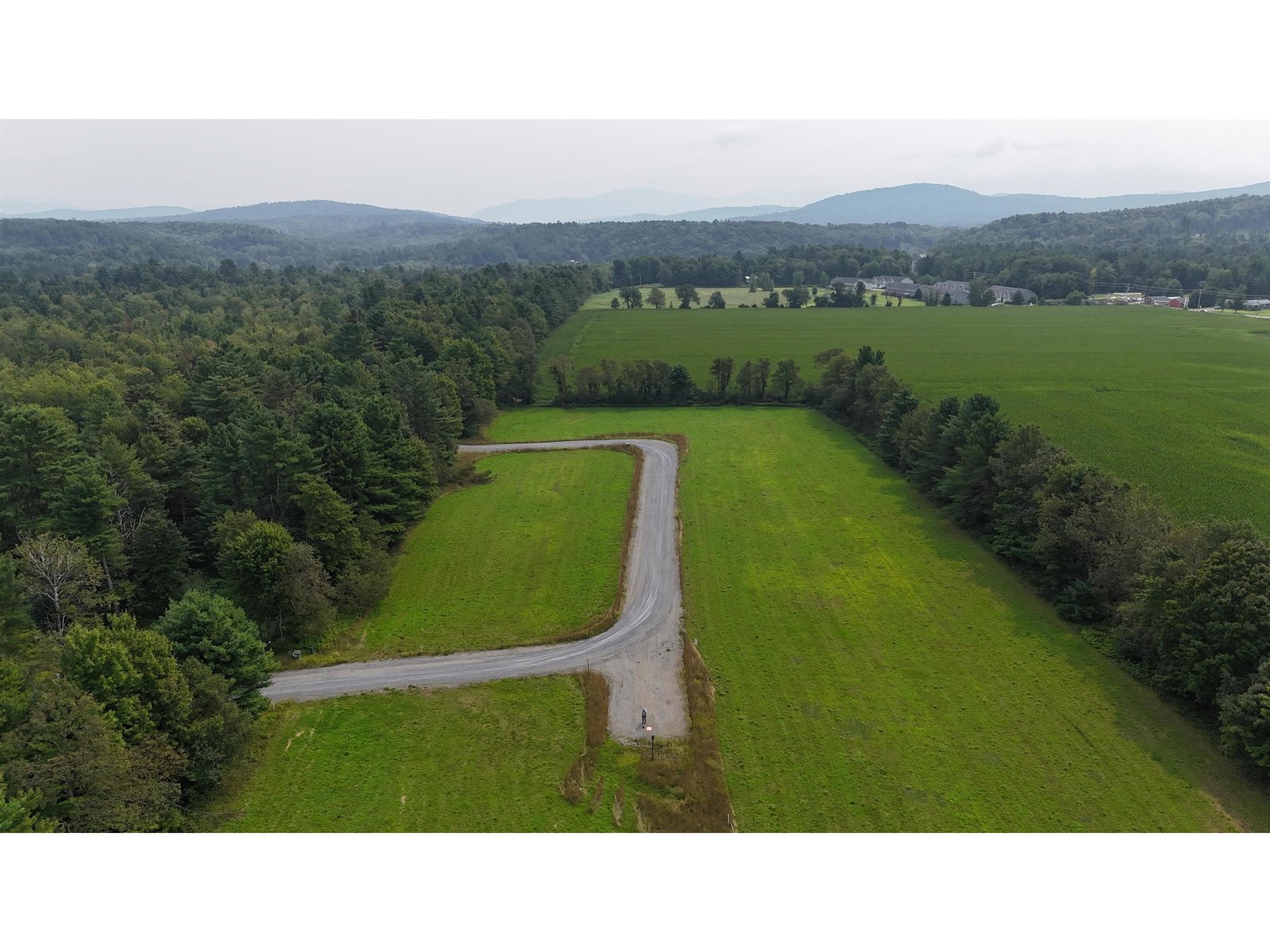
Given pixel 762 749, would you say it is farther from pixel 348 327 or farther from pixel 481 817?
pixel 348 327

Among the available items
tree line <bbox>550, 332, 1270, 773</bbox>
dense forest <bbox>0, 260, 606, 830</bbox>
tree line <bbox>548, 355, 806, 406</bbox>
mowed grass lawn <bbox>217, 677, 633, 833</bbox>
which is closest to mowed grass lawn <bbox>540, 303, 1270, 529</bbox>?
tree line <bbox>548, 355, 806, 406</bbox>

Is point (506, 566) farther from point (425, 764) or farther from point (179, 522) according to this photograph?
point (179, 522)

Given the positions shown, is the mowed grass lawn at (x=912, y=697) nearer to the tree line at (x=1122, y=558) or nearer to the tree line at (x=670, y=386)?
the tree line at (x=1122, y=558)

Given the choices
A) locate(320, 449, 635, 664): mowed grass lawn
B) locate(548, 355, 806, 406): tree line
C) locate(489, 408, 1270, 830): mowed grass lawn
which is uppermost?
locate(548, 355, 806, 406): tree line

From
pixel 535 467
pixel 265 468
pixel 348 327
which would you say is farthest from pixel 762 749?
pixel 348 327

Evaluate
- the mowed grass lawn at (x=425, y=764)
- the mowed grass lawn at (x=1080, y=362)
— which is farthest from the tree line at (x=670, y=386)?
the mowed grass lawn at (x=425, y=764)

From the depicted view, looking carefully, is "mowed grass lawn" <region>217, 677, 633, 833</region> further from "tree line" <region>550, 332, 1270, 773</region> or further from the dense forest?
"tree line" <region>550, 332, 1270, 773</region>
